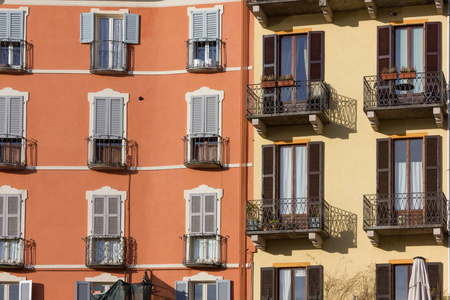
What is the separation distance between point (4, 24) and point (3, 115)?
118 inches

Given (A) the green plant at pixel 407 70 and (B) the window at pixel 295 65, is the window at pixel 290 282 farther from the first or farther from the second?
(A) the green plant at pixel 407 70

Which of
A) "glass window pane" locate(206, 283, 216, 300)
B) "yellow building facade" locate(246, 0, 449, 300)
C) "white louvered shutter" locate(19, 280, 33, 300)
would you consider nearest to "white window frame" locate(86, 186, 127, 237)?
"white louvered shutter" locate(19, 280, 33, 300)

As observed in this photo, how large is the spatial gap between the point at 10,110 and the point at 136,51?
439 cm

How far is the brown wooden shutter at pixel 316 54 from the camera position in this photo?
48281 mm

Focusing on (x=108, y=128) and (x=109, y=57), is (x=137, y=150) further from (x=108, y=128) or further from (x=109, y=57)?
(x=109, y=57)

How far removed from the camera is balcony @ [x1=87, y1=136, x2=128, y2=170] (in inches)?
1934

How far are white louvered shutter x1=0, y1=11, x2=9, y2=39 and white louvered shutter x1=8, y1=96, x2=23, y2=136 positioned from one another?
210 cm

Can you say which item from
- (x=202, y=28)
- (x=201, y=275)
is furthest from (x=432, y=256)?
(x=202, y=28)

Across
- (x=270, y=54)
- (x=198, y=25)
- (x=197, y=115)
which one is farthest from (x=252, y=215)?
(x=198, y=25)

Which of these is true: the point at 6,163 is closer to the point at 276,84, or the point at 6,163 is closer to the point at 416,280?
the point at 276,84

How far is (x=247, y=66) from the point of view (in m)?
49.3

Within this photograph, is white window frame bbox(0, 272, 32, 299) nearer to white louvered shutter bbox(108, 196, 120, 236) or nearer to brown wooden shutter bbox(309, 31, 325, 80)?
white louvered shutter bbox(108, 196, 120, 236)

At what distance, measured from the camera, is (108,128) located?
49.5 m

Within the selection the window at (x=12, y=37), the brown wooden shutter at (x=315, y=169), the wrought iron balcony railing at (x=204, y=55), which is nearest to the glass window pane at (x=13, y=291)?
the window at (x=12, y=37)
